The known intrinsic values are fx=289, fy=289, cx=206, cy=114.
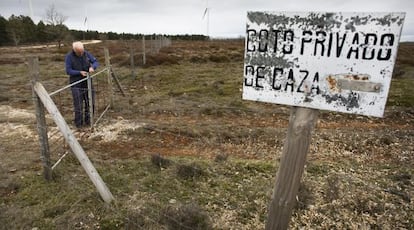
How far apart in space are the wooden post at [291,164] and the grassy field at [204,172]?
1261mm

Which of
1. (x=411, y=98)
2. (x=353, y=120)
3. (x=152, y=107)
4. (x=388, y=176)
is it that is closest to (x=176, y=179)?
(x=388, y=176)

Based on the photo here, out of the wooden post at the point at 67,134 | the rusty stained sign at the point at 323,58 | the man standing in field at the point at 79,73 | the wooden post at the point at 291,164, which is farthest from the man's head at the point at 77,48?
the wooden post at the point at 291,164

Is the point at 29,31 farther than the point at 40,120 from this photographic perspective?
Yes

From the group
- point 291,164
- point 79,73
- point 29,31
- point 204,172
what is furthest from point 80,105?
point 29,31

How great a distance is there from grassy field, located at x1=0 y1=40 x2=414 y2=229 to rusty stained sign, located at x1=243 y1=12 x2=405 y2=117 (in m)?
2.06

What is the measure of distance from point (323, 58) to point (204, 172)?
118 inches

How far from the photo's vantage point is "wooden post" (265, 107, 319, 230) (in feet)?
5.93

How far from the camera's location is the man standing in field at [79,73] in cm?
607

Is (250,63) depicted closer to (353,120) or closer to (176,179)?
(176,179)

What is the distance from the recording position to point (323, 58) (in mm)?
1604

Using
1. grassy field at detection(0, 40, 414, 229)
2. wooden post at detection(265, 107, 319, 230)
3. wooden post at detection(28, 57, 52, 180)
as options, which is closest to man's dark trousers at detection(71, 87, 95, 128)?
grassy field at detection(0, 40, 414, 229)

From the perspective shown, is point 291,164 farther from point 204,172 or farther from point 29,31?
point 29,31

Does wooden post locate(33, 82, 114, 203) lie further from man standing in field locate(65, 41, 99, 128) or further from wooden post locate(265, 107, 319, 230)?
man standing in field locate(65, 41, 99, 128)

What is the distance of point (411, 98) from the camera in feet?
31.1
